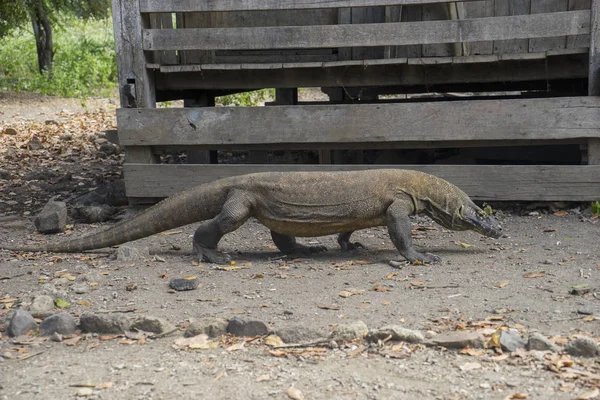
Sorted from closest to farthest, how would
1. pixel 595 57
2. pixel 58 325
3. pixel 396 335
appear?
pixel 396 335 → pixel 58 325 → pixel 595 57

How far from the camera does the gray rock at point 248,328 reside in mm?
3877

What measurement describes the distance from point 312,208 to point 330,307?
Answer: 1.36 meters

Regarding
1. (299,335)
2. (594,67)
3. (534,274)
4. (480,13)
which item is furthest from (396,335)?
(480,13)

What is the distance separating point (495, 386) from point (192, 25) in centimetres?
561

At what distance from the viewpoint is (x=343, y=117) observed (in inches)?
271

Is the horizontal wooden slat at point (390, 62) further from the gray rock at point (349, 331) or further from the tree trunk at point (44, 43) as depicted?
the tree trunk at point (44, 43)

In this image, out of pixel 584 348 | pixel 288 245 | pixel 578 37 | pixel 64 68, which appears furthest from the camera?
pixel 64 68

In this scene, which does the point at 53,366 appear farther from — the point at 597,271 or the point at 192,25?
the point at 192,25

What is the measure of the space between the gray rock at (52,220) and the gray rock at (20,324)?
271 centimetres

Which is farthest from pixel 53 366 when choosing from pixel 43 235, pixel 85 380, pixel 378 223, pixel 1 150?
pixel 1 150

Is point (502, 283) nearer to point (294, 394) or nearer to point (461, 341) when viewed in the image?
point (461, 341)

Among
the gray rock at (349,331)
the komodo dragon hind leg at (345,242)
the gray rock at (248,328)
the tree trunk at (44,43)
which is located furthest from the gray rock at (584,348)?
the tree trunk at (44,43)

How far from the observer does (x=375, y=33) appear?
6719 millimetres

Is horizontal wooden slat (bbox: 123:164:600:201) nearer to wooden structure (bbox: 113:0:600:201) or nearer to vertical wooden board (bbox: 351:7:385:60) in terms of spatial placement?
wooden structure (bbox: 113:0:600:201)
